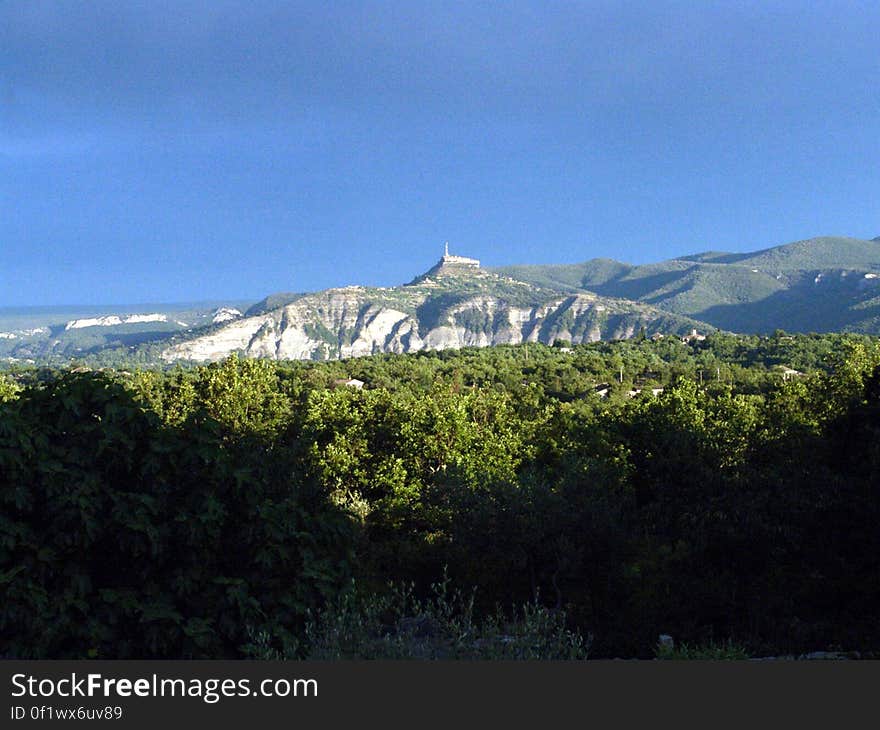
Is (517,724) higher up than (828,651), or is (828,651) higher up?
(517,724)

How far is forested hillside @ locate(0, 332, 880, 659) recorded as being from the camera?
7.87 m

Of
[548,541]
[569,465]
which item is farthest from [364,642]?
[569,465]

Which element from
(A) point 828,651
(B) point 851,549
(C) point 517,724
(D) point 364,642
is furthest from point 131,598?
(B) point 851,549

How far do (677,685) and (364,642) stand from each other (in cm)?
277

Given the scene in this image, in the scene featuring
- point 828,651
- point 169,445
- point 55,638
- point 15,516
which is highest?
point 169,445

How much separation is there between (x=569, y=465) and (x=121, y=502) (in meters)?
13.3

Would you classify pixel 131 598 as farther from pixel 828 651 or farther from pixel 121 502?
pixel 828 651

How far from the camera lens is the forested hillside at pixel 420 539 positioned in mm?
7867

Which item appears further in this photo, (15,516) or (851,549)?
(851,549)

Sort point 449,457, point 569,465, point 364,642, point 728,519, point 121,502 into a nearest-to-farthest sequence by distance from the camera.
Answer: point 364,642
point 121,502
point 728,519
point 569,465
point 449,457

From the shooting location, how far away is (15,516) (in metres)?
8.30

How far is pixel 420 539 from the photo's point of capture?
20703mm

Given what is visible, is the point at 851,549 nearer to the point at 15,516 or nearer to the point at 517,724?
the point at 517,724

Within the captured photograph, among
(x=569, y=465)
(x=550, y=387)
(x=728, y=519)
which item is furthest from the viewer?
(x=550, y=387)
